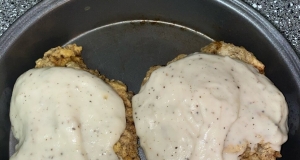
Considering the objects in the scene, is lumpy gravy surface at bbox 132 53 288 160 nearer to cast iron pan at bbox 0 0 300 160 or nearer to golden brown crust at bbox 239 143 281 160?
golden brown crust at bbox 239 143 281 160

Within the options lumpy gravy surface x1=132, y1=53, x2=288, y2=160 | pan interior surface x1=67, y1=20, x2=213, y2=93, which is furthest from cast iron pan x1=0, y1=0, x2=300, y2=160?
lumpy gravy surface x1=132, y1=53, x2=288, y2=160

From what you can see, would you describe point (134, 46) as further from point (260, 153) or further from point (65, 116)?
point (260, 153)

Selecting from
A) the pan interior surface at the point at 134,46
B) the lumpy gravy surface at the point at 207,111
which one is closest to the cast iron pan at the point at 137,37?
the pan interior surface at the point at 134,46

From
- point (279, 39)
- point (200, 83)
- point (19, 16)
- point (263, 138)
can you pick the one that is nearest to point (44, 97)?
point (19, 16)

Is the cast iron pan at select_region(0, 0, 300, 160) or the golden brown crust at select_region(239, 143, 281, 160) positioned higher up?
the cast iron pan at select_region(0, 0, 300, 160)

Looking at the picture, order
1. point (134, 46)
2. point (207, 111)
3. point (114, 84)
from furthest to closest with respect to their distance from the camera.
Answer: point (134, 46), point (114, 84), point (207, 111)

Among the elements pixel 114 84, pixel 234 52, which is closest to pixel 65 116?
pixel 114 84
